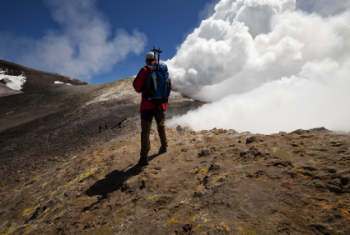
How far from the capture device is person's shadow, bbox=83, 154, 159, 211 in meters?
3.48

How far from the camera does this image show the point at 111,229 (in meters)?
2.33

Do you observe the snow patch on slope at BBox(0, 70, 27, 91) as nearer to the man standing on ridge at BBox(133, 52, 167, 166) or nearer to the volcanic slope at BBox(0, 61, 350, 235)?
the volcanic slope at BBox(0, 61, 350, 235)

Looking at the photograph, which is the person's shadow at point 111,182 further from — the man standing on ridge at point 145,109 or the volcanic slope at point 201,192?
the man standing on ridge at point 145,109

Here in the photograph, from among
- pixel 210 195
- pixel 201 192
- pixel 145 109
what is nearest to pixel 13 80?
pixel 145 109

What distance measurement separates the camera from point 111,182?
149 inches

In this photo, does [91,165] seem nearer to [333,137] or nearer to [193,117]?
[333,137]

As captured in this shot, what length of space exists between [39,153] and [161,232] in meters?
8.93

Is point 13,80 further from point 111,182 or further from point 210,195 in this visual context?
point 210,195

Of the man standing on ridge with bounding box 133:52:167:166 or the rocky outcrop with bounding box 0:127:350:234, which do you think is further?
the man standing on ridge with bounding box 133:52:167:166

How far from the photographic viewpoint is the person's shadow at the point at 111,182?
137 inches

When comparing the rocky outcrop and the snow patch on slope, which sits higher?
the snow patch on slope

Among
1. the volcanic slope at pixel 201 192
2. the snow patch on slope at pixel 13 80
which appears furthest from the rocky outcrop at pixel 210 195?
the snow patch on slope at pixel 13 80

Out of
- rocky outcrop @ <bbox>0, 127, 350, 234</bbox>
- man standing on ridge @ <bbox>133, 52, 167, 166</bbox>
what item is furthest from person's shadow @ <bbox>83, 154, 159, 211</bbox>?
man standing on ridge @ <bbox>133, 52, 167, 166</bbox>

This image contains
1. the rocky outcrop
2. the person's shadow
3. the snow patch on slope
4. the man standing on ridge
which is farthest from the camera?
the snow patch on slope
